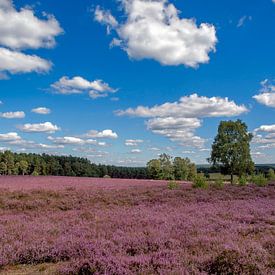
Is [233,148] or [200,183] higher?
[233,148]

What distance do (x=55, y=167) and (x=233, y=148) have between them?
3640 inches

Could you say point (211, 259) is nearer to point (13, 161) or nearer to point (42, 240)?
point (42, 240)

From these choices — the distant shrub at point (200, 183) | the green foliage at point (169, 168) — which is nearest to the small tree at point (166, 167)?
the green foliage at point (169, 168)

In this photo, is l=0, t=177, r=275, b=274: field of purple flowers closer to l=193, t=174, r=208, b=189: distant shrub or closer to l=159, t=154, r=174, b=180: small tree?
l=193, t=174, r=208, b=189: distant shrub

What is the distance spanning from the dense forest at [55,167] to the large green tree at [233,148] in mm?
76335

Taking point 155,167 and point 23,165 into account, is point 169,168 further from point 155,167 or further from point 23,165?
point 23,165

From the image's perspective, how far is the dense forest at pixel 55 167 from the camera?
12331 cm

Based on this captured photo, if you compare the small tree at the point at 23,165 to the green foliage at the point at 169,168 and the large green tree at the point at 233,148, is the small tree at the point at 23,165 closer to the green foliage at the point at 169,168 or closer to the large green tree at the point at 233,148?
the green foliage at the point at 169,168

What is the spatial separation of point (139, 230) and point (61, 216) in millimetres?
4341

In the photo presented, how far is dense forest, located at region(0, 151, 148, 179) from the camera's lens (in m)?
123

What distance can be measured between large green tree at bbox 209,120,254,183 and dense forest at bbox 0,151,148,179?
76335 millimetres

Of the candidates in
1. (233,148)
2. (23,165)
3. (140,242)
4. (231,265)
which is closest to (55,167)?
(23,165)

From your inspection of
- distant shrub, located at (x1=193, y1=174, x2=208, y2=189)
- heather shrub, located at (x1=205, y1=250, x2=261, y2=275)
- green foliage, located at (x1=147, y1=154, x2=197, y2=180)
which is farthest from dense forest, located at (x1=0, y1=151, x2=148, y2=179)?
heather shrub, located at (x1=205, y1=250, x2=261, y2=275)

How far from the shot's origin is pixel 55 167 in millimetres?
136125
